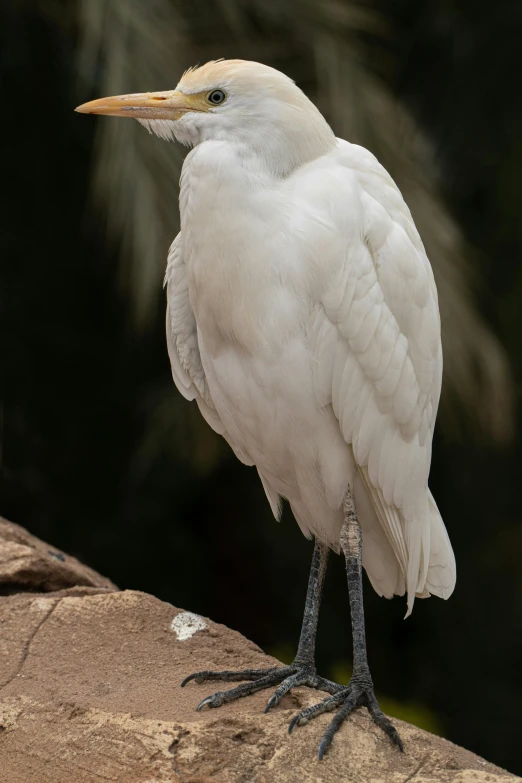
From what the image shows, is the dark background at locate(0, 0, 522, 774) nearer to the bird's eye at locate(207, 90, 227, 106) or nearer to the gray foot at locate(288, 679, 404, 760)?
the bird's eye at locate(207, 90, 227, 106)

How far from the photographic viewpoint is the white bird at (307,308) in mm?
1981

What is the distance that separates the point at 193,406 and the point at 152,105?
1.36 m

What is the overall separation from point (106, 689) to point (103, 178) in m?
1.47

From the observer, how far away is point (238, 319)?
6.64 feet

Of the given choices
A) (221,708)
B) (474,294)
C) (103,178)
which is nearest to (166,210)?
Answer: (103,178)

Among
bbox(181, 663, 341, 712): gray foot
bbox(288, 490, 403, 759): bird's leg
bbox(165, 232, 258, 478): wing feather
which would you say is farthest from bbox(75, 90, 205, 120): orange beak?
bbox(181, 663, 341, 712): gray foot

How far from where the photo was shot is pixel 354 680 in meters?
2.06

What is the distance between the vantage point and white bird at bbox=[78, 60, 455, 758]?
6.50ft

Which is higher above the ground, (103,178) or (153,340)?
(103,178)

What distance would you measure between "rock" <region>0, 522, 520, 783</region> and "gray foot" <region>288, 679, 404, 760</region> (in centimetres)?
2

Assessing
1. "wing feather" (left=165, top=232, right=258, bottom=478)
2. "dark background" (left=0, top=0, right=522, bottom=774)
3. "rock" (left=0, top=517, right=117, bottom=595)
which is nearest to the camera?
"wing feather" (left=165, top=232, right=258, bottom=478)

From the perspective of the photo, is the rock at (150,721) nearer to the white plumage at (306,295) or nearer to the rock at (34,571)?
the rock at (34,571)

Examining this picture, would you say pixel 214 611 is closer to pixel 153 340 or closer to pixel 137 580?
pixel 137 580

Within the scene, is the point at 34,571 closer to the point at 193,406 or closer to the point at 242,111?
the point at 193,406
